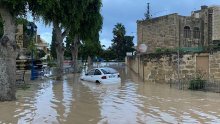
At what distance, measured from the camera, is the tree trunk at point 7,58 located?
16047mm

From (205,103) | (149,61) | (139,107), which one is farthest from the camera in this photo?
(149,61)

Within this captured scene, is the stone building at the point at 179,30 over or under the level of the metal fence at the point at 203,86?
over

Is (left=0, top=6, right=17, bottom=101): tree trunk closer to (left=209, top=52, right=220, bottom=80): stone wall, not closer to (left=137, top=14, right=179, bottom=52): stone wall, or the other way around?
(left=209, top=52, right=220, bottom=80): stone wall

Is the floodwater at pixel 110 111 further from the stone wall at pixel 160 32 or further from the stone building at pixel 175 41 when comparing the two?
the stone wall at pixel 160 32

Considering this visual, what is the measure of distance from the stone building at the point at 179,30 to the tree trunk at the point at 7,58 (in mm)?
34398

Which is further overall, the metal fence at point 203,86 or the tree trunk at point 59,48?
the tree trunk at point 59,48

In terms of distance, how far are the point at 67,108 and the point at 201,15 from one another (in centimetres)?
4102

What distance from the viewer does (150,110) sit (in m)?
14.5

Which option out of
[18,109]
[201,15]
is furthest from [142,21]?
[18,109]

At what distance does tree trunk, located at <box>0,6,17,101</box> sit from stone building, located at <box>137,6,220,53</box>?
3440 centimetres

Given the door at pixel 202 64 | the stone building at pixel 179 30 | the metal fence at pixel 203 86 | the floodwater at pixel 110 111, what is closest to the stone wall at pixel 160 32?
the stone building at pixel 179 30

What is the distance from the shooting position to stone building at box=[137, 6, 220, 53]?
4931cm

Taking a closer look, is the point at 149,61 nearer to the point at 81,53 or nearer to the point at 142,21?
the point at 142,21

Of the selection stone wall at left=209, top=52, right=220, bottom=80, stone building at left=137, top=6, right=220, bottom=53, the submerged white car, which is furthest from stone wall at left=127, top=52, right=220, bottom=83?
stone building at left=137, top=6, right=220, bottom=53
